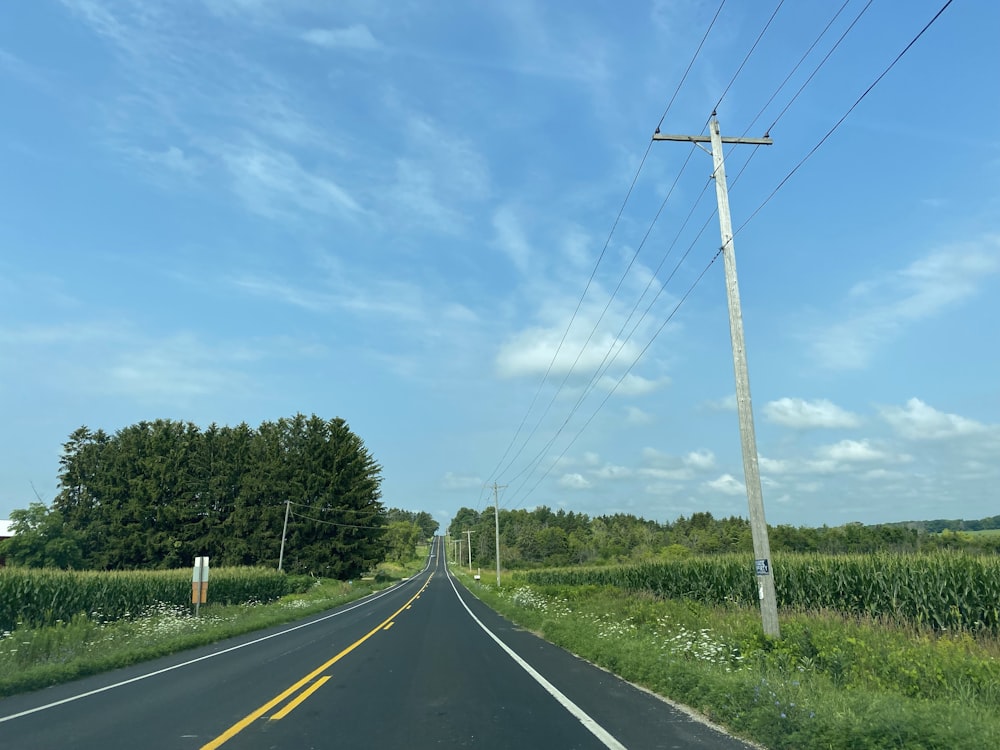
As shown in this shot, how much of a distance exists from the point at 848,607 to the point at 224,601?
3697cm

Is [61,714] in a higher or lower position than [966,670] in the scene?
lower

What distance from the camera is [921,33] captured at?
7.26 m

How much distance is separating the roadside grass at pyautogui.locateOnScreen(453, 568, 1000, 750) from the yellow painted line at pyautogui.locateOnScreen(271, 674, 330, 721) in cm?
554

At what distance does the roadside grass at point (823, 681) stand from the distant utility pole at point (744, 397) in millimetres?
723

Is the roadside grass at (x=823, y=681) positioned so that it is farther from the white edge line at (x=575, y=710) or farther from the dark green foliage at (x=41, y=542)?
the dark green foliage at (x=41, y=542)

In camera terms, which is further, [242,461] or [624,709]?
[242,461]

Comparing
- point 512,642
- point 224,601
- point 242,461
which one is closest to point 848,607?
Answer: point 512,642

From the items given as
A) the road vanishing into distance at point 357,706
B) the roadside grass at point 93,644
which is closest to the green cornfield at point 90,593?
the roadside grass at point 93,644

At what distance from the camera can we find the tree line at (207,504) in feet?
215

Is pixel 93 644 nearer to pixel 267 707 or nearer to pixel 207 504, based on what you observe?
pixel 267 707

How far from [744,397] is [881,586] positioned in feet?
30.1

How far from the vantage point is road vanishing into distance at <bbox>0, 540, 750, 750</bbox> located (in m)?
7.03

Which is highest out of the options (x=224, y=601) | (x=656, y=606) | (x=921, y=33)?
(x=921, y=33)

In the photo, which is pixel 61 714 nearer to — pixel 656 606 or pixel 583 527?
pixel 656 606
